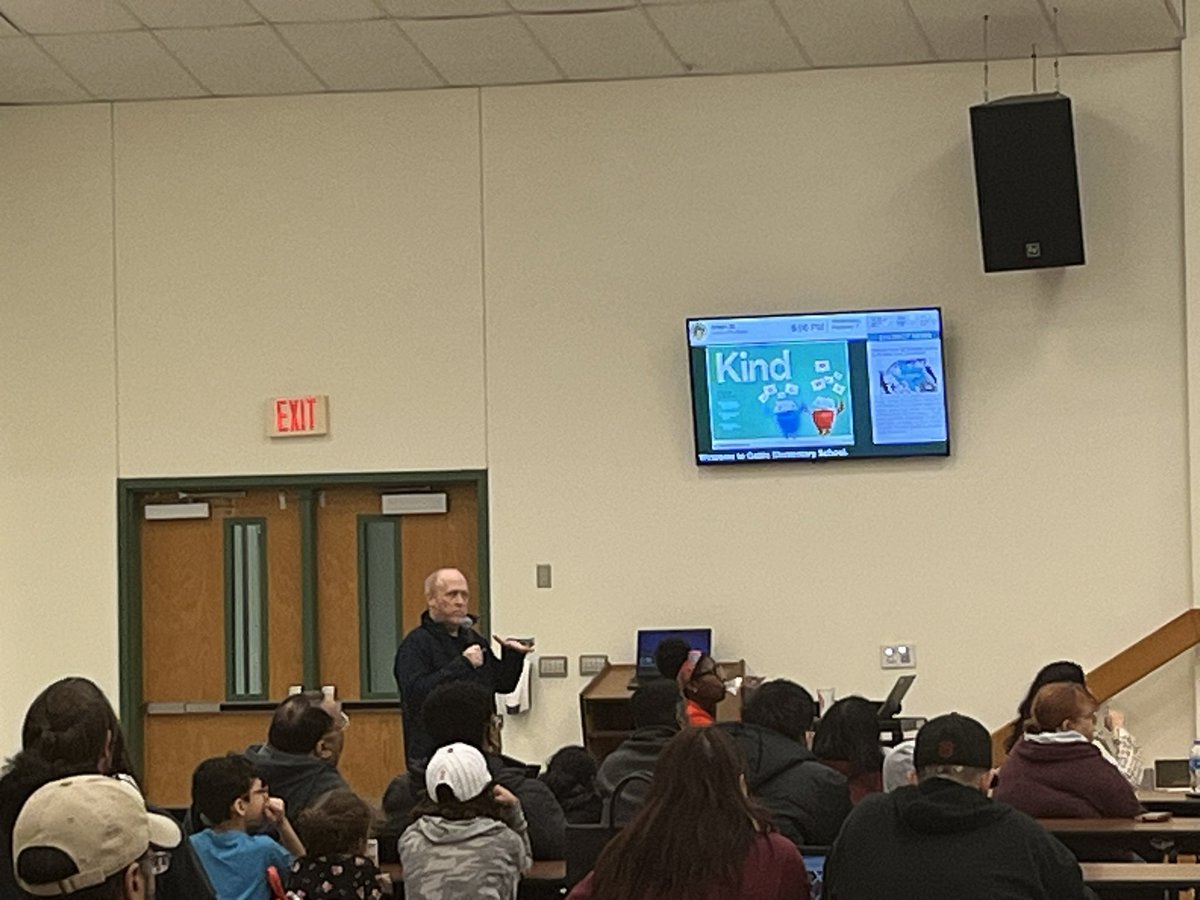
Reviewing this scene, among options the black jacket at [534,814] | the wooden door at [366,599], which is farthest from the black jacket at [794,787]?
the wooden door at [366,599]

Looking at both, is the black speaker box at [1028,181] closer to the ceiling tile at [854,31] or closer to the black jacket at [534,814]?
the ceiling tile at [854,31]

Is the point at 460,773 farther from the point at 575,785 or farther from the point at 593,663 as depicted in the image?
the point at 593,663

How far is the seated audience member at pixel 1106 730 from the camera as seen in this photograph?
7.09m

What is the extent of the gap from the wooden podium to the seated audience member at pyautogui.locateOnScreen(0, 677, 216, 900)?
228 inches

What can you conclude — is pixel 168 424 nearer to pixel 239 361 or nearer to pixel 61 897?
pixel 239 361

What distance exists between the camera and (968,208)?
10.1 meters

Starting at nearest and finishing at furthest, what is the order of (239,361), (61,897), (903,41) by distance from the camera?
(61,897)
(903,41)
(239,361)

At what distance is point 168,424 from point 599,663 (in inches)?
97.8

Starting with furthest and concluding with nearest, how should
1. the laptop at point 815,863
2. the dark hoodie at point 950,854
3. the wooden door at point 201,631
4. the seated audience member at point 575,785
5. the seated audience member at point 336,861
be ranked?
the wooden door at point 201,631, the seated audience member at point 575,785, the laptop at point 815,863, the seated audience member at point 336,861, the dark hoodie at point 950,854

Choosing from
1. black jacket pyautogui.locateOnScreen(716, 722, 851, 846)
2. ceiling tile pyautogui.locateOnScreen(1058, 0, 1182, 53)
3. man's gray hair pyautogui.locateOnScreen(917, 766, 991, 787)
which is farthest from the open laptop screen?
man's gray hair pyautogui.locateOnScreen(917, 766, 991, 787)

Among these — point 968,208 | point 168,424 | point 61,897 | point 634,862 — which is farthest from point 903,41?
point 61,897

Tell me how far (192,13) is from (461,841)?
17.6 ft

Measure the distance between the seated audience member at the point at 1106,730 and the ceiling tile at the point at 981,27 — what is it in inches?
114

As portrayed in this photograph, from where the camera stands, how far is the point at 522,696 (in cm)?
1027
